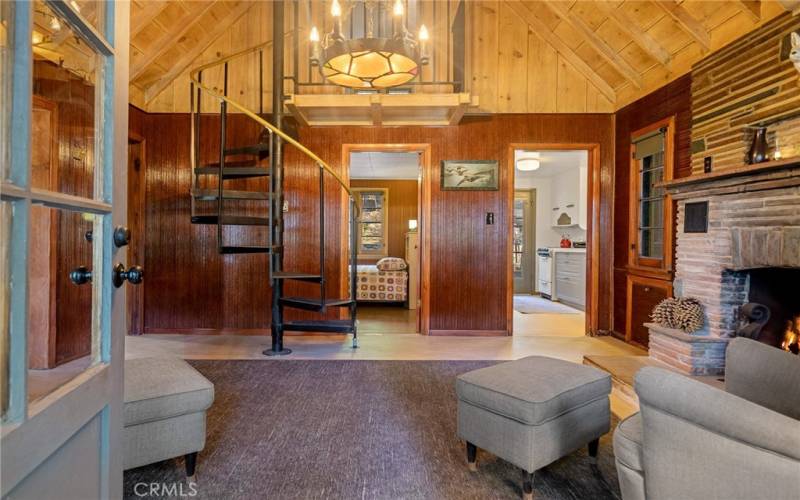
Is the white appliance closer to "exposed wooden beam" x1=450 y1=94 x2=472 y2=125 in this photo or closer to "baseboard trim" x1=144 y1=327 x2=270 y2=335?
"exposed wooden beam" x1=450 y1=94 x2=472 y2=125

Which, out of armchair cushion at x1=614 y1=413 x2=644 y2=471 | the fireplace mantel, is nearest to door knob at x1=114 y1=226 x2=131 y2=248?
armchair cushion at x1=614 y1=413 x2=644 y2=471

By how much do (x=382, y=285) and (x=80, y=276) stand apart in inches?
217

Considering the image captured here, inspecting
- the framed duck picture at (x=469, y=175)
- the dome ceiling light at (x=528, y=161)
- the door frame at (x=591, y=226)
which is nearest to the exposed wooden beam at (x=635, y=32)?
the door frame at (x=591, y=226)

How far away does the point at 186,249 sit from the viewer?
449cm

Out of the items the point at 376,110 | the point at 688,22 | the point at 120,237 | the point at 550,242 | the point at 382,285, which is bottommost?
the point at 382,285

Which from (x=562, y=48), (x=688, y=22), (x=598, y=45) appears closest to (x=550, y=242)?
(x=562, y=48)

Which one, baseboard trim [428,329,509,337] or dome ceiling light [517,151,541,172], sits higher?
dome ceiling light [517,151,541,172]

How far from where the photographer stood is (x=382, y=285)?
21.1 feet

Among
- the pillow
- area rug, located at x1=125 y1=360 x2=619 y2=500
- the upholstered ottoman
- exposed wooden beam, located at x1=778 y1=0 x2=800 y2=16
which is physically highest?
exposed wooden beam, located at x1=778 y1=0 x2=800 y2=16

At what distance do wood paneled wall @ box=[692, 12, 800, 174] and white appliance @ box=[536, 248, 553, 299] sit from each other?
4.54m

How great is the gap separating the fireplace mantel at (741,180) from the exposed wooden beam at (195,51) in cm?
445

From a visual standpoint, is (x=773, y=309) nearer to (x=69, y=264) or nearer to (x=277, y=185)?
(x=69, y=264)

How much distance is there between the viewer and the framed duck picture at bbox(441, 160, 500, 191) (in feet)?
14.7

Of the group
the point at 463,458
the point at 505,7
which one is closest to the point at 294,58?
the point at 505,7
